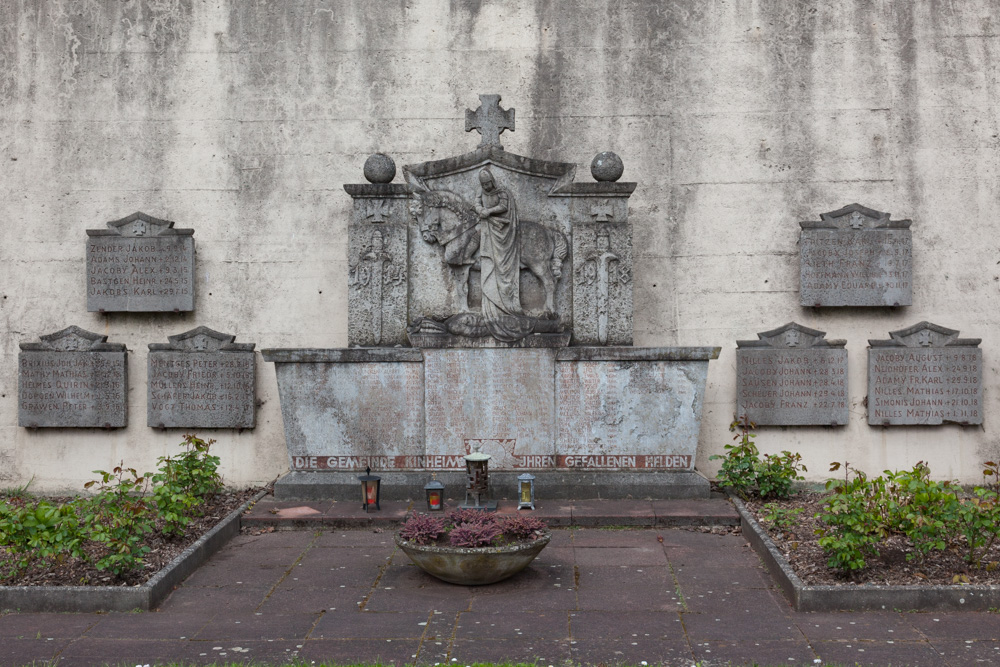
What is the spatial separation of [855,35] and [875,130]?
964mm

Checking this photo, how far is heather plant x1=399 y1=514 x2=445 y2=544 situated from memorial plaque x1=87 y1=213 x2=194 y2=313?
4321 mm

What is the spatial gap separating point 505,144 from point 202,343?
356 centimetres

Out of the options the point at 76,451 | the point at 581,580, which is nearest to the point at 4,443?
the point at 76,451

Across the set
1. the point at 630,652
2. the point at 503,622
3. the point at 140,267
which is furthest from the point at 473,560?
the point at 140,267

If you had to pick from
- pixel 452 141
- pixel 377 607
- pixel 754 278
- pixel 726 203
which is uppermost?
pixel 452 141

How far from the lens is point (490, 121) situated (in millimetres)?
8430

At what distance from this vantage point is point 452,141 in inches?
363

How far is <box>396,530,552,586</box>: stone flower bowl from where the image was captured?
18.4 feet

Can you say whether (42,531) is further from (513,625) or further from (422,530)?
(513,625)

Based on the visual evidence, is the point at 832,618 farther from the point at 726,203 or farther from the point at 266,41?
the point at 266,41

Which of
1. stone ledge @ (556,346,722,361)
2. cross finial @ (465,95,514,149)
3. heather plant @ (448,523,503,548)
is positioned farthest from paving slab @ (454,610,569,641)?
cross finial @ (465,95,514,149)

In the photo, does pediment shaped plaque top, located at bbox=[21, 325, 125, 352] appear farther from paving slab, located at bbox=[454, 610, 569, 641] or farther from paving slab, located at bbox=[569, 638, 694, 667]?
paving slab, located at bbox=[569, 638, 694, 667]

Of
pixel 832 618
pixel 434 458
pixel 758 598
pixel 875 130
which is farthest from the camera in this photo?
pixel 875 130

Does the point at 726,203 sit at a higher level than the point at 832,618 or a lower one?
higher
